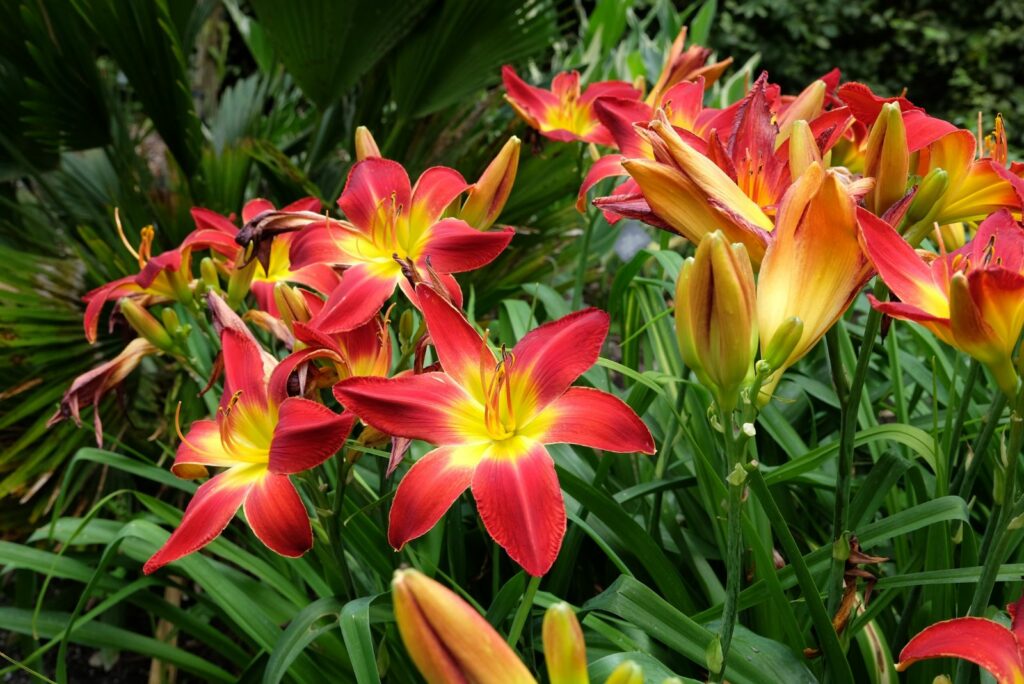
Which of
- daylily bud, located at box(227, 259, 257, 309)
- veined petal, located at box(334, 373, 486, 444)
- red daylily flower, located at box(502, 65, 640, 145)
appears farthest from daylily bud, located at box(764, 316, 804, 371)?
red daylily flower, located at box(502, 65, 640, 145)

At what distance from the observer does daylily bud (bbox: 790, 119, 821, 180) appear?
0.74m

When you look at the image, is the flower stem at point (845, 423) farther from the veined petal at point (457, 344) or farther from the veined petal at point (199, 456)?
the veined petal at point (199, 456)

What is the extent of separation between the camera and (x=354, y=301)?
0.82 meters

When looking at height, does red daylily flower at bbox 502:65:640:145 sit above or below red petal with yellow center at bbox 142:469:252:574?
above

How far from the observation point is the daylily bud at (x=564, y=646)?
1.42 feet

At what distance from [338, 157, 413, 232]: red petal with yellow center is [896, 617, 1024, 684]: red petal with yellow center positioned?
0.65 m

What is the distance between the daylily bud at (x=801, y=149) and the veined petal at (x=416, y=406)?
1.16ft

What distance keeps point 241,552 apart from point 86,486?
0.60 m

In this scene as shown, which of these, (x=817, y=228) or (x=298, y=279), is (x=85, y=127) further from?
(x=817, y=228)

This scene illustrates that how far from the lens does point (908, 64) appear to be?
6.02 metres

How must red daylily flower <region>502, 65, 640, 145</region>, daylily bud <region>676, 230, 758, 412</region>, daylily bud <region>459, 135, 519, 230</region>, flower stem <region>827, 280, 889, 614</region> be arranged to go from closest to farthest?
1. daylily bud <region>676, 230, 758, 412</region>
2. flower stem <region>827, 280, 889, 614</region>
3. daylily bud <region>459, 135, 519, 230</region>
4. red daylily flower <region>502, 65, 640, 145</region>

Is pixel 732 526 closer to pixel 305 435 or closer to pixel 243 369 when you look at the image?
pixel 305 435

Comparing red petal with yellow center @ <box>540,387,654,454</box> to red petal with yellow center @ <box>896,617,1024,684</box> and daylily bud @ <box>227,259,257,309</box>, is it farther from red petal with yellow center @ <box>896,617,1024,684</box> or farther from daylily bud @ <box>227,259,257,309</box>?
daylily bud @ <box>227,259,257,309</box>

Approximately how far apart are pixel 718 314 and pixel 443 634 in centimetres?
30
